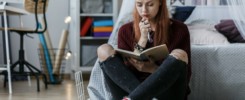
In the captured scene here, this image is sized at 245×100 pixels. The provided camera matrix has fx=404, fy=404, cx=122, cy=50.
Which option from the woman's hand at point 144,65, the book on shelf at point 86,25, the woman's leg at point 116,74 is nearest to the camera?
the woman's leg at point 116,74

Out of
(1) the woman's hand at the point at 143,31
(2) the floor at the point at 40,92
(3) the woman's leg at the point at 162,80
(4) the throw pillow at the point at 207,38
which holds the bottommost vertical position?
(2) the floor at the point at 40,92

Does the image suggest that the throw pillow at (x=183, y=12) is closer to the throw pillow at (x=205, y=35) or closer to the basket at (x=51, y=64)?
the throw pillow at (x=205, y=35)

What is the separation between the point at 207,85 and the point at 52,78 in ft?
6.48

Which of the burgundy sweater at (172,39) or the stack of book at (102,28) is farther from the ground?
the burgundy sweater at (172,39)

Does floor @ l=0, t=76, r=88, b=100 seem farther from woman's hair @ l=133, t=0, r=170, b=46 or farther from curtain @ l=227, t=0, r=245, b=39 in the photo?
curtain @ l=227, t=0, r=245, b=39

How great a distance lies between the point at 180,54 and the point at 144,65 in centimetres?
21

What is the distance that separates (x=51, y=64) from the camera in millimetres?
3875

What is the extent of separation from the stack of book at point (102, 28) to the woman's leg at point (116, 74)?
6.69 feet

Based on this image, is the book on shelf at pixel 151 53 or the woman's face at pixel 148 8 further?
the woman's face at pixel 148 8

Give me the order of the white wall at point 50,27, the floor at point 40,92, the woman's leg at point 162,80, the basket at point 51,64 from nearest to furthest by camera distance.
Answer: the woman's leg at point 162,80 → the floor at point 40,92 → the basket at point 51,64 → the white wall at point 50,27

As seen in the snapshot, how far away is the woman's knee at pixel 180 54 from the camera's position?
168 cm

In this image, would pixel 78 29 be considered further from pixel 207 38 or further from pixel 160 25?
pixel 160 25

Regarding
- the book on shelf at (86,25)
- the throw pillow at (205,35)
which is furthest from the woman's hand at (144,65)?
the book on shelf at (86,25)

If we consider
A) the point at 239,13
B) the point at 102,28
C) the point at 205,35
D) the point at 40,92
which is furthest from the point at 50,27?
the point at 239,13
